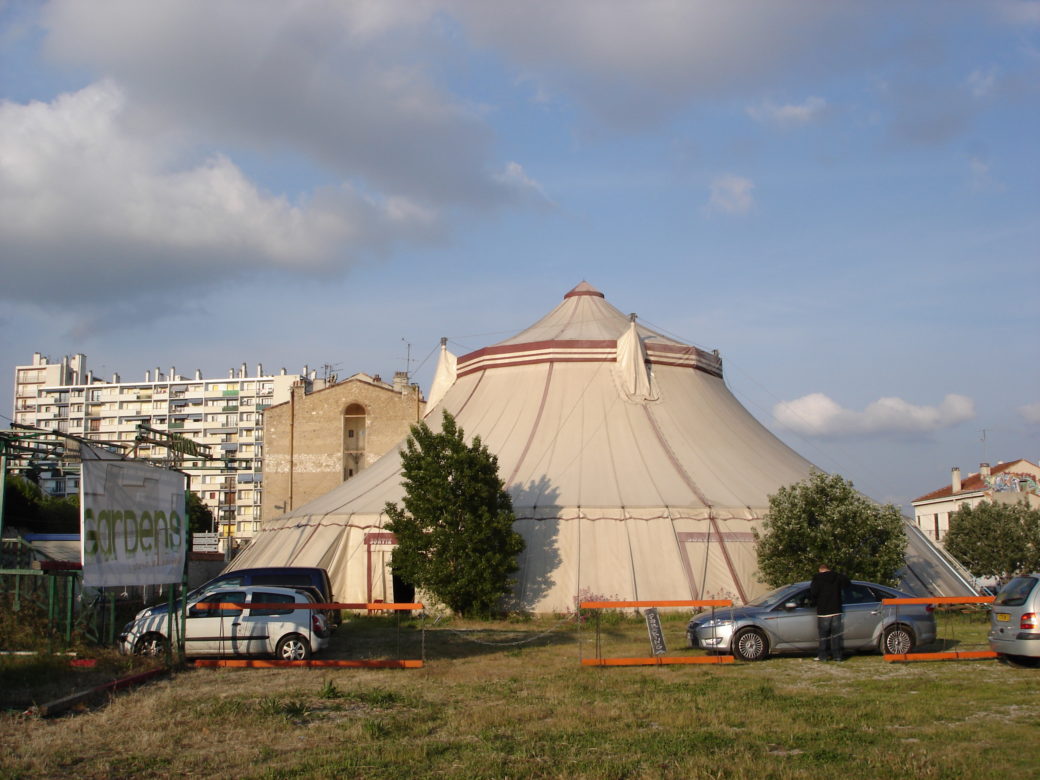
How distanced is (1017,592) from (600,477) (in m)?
13.2

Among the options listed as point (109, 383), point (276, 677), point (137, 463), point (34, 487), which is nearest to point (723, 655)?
point (276, 677)

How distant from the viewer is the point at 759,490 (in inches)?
984

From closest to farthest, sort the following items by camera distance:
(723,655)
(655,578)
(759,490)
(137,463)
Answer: (137,463)
(723,655)
(655,578)
(759,490)

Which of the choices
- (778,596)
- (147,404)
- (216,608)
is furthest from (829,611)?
(147,404)

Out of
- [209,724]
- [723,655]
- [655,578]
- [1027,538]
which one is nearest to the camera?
[209,724]

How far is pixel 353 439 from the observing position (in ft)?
152

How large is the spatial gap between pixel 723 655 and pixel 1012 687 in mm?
4170

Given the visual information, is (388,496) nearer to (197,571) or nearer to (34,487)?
(197,571)

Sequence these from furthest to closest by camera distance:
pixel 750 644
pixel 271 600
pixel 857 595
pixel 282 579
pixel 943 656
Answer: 1. pixel 282 579
2. pixel 271 600
3. pixel 857 595
4. pixel 750 644
5. pixel 943 656

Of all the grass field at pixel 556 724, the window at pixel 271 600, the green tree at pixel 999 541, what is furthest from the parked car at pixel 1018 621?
the green tree at pixel 999 541

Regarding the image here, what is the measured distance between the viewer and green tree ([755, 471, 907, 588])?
66.3 ft

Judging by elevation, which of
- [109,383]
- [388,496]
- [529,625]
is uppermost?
[109,383]

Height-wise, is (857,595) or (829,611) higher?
(857,595)

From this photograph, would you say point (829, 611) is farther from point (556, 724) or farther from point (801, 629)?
point (556, 724)
